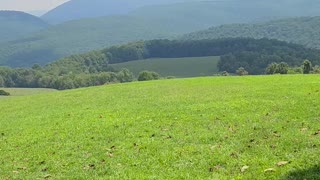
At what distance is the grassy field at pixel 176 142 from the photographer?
11.4 meters

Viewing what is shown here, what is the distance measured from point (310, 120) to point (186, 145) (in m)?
4.83

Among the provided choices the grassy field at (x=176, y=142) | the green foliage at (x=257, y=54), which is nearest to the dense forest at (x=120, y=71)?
the green foliage at (x=257, y=54)

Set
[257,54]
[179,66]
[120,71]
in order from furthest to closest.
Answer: [179,66], [257,54], [120,71]

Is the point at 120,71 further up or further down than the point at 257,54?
further down

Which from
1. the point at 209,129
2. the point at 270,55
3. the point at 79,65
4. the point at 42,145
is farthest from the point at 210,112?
the point at 79,65

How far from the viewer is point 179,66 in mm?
182000

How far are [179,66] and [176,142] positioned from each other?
552 feet

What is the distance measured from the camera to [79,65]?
179m

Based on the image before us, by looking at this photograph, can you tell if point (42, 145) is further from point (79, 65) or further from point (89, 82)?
point (79, 65)

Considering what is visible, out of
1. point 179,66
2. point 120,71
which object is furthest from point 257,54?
point 120,71

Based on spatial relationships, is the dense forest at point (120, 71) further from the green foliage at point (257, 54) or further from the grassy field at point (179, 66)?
the grassy field at point (179, 66)

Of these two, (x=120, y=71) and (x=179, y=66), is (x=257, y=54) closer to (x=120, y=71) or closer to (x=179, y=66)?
(x=179, y=66)

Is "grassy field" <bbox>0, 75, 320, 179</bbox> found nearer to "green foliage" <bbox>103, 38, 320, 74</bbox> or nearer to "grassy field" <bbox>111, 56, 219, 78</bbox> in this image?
"green foliage" <bbox>103, 38, 320, 74</bbox>

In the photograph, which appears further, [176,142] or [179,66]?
[179,66]
